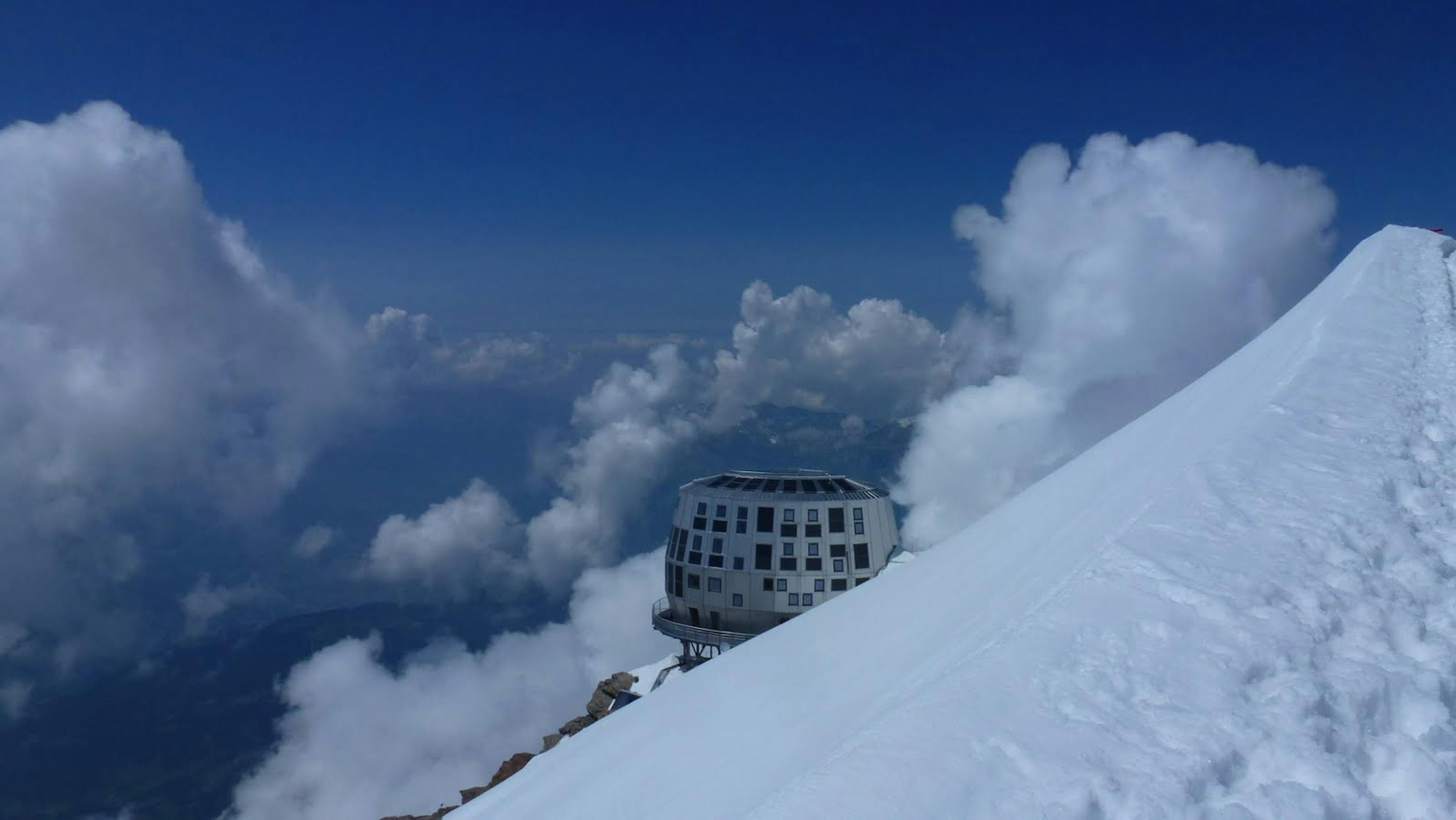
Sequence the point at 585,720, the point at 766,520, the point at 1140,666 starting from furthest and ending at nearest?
the point at 766,520 < the point at 585,720 < the point at 1140,666

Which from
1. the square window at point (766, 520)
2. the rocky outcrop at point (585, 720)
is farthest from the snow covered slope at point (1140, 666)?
the square window at point (766, 520)

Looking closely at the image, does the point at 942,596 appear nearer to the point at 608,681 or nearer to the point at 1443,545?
the point at 1443,545

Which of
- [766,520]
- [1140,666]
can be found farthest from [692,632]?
[1140,666]

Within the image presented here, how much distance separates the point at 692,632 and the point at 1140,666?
69.2m

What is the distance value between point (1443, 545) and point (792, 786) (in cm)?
674

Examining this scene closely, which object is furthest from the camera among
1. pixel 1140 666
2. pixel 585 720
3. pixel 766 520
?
pixel 766 520

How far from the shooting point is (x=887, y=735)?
19.2 feet

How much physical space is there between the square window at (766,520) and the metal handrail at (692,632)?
841 centimetres

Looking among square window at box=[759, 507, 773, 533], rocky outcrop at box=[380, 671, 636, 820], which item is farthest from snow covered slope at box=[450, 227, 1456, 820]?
square window at box=[759, 507, 773, 533]

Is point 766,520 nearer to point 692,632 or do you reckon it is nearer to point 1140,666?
point 692,632

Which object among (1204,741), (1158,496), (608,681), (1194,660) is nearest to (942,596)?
(1158,496)

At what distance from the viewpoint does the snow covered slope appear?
5340mm

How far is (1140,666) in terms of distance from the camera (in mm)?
6227

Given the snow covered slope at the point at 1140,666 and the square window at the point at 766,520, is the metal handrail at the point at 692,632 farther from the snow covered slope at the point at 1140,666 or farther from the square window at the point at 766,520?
the snow covered slope at the point at 1140,666
